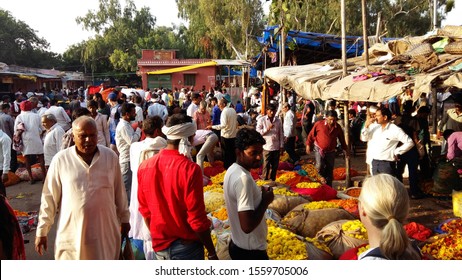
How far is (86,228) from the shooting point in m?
3.40

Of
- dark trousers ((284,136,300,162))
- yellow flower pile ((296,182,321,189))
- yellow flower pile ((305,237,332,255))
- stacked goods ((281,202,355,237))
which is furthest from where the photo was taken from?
dark trousers ((284,136,300,162))

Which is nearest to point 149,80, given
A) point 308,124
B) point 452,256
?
point 308,124

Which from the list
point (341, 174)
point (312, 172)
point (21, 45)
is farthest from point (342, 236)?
point (21, 45)

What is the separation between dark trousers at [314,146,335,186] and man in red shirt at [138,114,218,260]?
511 centimetres

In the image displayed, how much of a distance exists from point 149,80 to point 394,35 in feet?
69.6

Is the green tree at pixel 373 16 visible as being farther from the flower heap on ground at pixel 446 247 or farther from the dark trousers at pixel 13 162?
the flower heap on ground at pixel 446 247

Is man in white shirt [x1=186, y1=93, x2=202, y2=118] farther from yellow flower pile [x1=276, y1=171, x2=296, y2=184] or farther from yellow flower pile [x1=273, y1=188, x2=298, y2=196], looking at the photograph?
yellow flower pile [x1=273, y1=188, x2=298, y2=196]

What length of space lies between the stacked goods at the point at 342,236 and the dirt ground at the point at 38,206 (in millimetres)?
2039

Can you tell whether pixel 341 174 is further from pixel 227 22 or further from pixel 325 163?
pixel 227 22

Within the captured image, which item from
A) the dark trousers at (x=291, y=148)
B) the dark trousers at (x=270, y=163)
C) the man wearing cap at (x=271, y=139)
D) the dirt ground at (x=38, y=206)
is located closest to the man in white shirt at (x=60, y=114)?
the dirt ground at (x=38, y=206)

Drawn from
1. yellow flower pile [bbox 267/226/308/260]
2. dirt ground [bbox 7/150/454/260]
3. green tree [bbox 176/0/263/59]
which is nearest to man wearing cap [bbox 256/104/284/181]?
dirt ground [bbox 7/150/454/260]

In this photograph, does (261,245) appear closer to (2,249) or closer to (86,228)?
(86,228)

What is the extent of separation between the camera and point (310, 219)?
18.6 feet

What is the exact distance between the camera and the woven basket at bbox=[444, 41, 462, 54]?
7.20 m
